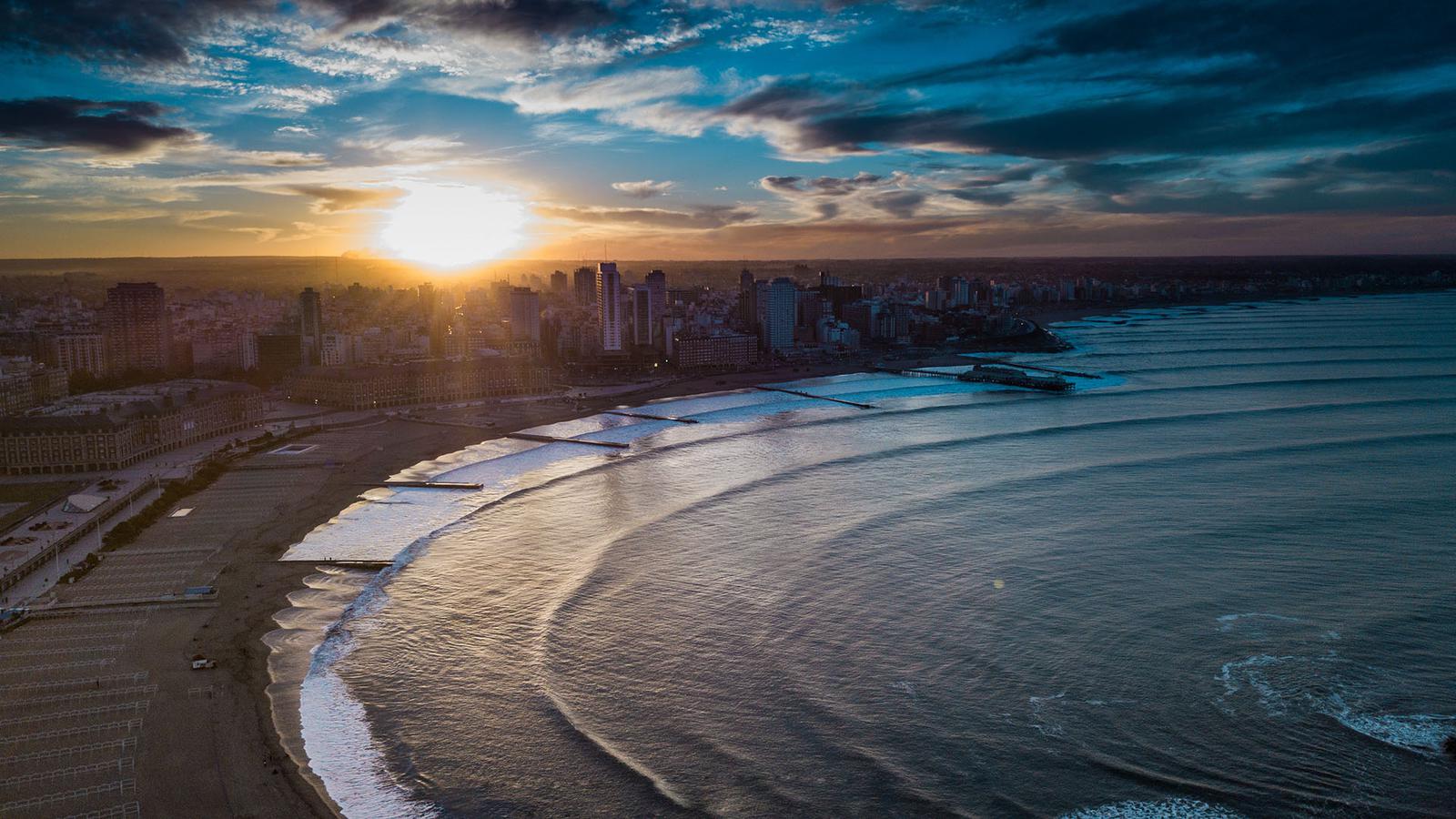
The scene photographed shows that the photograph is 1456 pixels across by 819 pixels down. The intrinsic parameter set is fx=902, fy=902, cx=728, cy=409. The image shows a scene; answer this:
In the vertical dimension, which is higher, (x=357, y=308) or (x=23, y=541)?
(x=357, y=308)

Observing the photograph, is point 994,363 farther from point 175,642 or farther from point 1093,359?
point 175,642

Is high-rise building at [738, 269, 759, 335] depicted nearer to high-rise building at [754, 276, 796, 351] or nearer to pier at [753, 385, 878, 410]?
high-rise building at [754, 276, 796, 351]

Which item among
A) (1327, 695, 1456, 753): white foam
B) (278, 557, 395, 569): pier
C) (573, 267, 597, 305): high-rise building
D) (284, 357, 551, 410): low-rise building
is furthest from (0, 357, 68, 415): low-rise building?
(573, 267, 597, 305): high-rise building

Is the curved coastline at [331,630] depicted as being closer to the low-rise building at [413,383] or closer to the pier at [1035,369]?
the low-rise building at [413,383]

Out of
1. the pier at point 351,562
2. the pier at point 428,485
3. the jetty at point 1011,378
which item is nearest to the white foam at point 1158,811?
the pier at point 351,562

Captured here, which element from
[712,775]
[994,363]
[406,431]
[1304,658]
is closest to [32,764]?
[712,775]

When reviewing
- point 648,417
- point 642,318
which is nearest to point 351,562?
point 648,417
